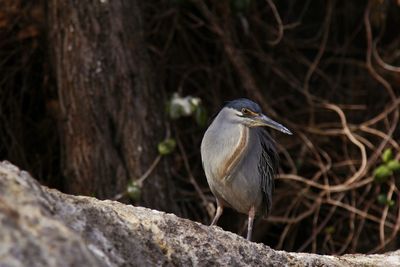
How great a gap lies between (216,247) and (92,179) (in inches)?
78.9

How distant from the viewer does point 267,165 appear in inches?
163

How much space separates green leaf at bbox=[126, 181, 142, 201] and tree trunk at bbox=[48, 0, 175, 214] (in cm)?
7

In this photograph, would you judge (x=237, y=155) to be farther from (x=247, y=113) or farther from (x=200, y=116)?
(x=200, y=116)

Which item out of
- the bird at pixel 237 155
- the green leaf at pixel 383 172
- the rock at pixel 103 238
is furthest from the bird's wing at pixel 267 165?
the green leaf at pixel 383 172

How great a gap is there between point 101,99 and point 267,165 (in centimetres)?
103

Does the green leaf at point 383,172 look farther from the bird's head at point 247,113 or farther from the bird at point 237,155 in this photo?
the bird's head at point 247,113

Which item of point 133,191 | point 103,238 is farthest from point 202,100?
point 103,238

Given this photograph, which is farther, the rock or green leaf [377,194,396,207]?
green leaf [377,194,396,207]

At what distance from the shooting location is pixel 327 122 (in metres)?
5.84

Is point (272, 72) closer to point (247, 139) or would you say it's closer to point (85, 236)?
point (247, 139)

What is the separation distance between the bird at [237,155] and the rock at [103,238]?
0.73 meters

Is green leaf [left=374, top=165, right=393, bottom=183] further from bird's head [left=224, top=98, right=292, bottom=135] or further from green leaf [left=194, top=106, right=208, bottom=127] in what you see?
bird's head [left=224, top=98, right=292, bottom=135]

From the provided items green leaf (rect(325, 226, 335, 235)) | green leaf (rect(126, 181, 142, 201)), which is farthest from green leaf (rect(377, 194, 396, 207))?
green leaf (rect(126, 181, 142, 201))

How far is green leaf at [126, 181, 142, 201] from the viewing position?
4.57 m
